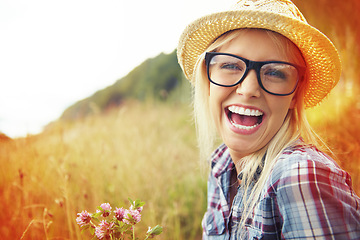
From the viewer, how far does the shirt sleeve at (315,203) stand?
0.96 m

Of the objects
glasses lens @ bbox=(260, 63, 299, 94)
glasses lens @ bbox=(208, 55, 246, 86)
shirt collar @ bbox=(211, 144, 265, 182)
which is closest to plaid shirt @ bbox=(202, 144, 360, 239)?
glasses lens @ bbox=(260, 63, 299, 94)

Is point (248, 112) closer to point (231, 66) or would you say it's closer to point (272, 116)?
point (272, 116)

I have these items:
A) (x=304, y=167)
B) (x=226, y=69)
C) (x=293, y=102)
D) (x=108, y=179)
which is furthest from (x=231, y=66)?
(x=108, y=179)

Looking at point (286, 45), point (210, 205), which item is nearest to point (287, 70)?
point (286, 45)

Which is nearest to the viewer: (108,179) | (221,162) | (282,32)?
(282,32)

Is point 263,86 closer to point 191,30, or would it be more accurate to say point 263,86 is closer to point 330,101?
point 191,30

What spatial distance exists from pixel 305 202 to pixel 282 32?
0.76 meters

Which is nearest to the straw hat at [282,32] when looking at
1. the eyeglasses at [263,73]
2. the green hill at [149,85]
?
the eyeglasses at [263,73]

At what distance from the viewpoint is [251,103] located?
1396 mm

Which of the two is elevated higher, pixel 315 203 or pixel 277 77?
pixel 277 77

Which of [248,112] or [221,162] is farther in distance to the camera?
[221,162]

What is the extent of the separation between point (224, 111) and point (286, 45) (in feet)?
1.49

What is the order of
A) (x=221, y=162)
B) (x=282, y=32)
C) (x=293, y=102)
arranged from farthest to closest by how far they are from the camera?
(x=221, y=162) → (x=293, y=102) → (x=282, y=32)

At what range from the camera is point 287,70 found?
1379mm
